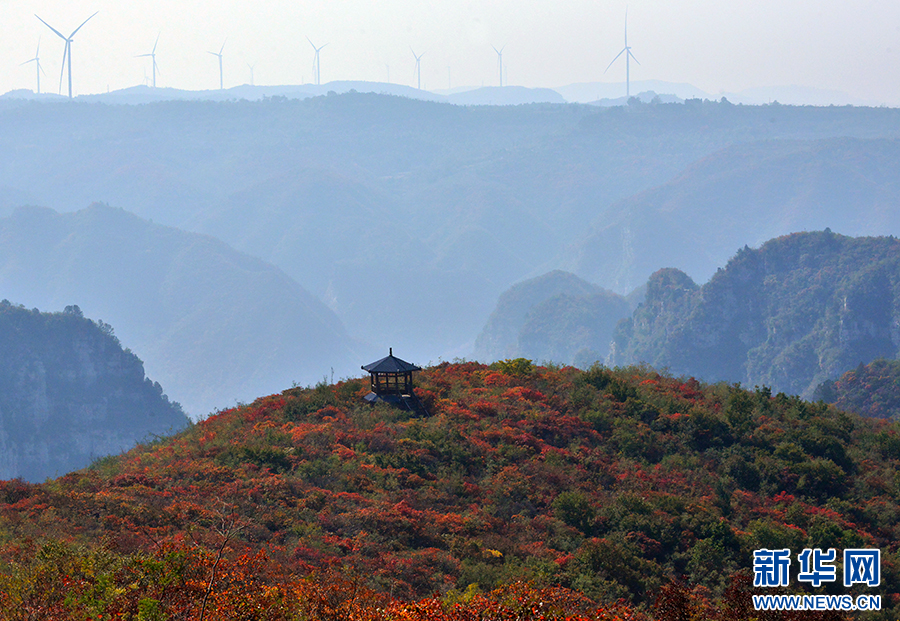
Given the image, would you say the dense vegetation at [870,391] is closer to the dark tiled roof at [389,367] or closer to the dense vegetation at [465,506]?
the dense vegetation at [465,506]

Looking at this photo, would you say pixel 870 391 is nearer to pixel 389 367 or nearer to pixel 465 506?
pixel 389 367

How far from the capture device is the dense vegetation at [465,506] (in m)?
16.3

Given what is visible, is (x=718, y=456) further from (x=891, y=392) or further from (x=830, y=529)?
(x=891, y=392)

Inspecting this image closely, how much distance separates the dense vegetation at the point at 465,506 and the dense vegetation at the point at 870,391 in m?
99.4

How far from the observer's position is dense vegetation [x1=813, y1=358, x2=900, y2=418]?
128875mm

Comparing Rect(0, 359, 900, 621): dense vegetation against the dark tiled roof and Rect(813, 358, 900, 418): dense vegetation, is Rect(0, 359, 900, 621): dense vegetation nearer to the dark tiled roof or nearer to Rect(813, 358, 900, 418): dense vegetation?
the dark tiled roof

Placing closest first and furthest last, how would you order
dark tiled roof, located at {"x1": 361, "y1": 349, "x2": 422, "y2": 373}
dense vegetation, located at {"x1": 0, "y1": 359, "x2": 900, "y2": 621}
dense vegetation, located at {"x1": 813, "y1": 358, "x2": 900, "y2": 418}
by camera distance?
dense vegetation, located at {"x1": 0, "y1": 359, "x2": 900, "y2": 621}
dark tiled roof, located at {"x1": 361, "y1": 349, "x2": 422, "y2": 373}
dense vegetation, located at {"x1": 813, "y1": 358, "x2": 900, "y2": 418}

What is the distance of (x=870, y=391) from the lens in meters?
138

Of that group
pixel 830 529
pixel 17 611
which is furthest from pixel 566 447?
pixel 17 611

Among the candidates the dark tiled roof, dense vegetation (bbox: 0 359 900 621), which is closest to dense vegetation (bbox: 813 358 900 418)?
dense vegetation (bbox: 0 359 900 621)

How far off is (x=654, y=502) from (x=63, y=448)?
19678 cm

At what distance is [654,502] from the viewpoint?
92.9 feet

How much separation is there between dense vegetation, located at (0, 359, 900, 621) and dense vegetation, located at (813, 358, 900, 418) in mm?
99386

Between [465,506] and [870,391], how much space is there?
129684 mm
